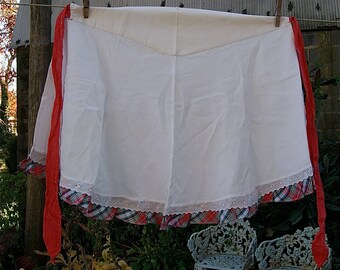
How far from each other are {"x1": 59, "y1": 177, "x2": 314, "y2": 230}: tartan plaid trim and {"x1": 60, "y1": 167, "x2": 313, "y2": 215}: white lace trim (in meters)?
0.02

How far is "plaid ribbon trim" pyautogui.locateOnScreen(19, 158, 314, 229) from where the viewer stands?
2271mm

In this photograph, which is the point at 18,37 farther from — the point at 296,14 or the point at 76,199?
the point at 76,199

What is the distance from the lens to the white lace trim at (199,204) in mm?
2287

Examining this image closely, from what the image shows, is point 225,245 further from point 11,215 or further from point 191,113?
point 11,215

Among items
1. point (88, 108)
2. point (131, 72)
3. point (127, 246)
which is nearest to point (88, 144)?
point (88, 108)

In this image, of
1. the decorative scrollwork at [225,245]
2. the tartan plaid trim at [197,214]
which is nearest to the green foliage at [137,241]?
the decorative scrollwork at [225,245]

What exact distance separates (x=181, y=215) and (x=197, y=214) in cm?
8

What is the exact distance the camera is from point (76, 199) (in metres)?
2.15

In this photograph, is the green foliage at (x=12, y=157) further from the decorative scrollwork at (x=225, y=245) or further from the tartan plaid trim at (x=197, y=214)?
the tartan plaid trim at (x=197, y=214)

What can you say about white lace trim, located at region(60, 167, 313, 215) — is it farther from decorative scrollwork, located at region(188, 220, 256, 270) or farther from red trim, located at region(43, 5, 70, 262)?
decorative scrollwork, located at region(188, 220, 256, 270)

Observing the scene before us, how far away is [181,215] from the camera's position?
237cm

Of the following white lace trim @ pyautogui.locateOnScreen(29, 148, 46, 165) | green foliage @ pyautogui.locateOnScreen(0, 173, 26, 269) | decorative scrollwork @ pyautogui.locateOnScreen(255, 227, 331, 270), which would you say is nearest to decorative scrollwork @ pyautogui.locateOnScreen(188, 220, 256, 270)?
decorative scrollwork @ pyautogui.locateOnScreen(255, 227, 331, 270)

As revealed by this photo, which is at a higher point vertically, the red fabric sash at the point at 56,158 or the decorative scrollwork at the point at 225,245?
the red fabric sash at the point at 56,158

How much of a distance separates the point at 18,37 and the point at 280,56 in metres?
3.70
